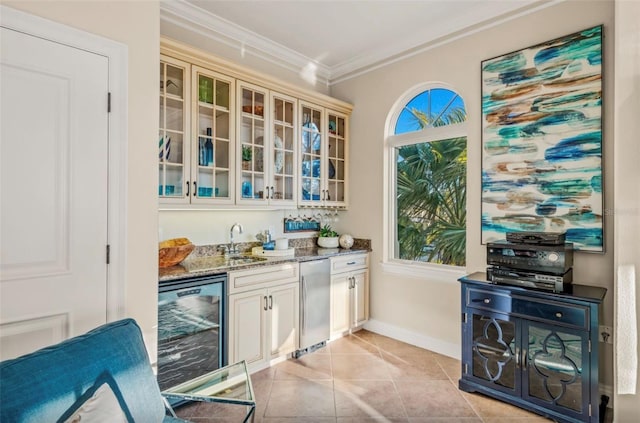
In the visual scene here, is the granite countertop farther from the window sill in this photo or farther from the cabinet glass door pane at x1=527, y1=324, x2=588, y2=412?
the cabinet glass door pane at x1=527, y1=324, x2=588, y2=412

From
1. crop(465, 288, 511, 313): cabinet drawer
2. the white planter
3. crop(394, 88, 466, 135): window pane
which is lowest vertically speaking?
crop(465, 288, 511, 313): cabinet drawer

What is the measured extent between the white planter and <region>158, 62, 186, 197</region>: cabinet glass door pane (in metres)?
1.73

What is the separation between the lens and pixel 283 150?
344 centimetres

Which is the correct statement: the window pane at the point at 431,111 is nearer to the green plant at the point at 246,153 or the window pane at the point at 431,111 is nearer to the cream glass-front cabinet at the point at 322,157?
the cream glass-front cabinet at the point at 322,157

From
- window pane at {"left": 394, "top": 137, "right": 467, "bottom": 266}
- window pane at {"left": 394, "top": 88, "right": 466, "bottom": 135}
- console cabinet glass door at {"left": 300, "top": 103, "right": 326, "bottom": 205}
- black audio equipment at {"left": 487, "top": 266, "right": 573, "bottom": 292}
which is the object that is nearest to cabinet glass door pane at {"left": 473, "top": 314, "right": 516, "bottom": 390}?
black audio equipment at {"left": 487, "top": 266, "right": 573, "bottom": 292}

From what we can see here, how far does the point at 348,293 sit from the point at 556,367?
1.89 m

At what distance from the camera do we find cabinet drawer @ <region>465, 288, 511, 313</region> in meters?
2.38

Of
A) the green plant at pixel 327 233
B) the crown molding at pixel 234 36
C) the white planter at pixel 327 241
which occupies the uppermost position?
the crown molding at pixel 234 36

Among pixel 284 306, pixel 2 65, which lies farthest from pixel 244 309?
pixel 2 65

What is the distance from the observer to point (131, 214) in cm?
188

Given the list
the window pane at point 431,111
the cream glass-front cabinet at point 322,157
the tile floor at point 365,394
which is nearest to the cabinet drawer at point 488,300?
the tile floor at point 365,394

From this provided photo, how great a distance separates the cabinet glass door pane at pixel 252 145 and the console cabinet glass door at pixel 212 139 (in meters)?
0.15

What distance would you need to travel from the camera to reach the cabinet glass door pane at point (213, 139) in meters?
2.80

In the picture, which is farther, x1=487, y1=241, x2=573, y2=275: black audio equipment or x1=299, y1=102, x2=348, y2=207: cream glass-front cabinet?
x1=299, y1=102, x2=348, y2=207: cream glass-front cabinet
